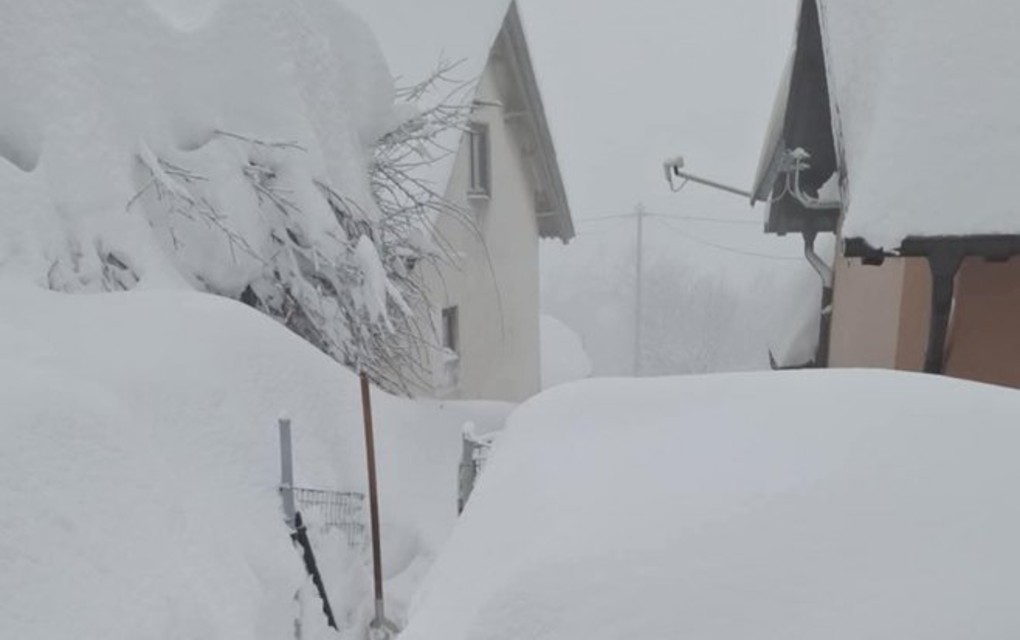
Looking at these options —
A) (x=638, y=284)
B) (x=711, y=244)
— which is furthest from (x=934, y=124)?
(x=711, y=244)

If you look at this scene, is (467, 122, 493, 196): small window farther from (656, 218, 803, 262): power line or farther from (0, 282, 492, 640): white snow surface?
(656, 218, 803, 262): power line

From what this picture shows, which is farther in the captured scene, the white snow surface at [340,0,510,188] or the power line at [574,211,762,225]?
the power line at [574,211,762,225]

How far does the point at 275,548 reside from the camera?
106 inches

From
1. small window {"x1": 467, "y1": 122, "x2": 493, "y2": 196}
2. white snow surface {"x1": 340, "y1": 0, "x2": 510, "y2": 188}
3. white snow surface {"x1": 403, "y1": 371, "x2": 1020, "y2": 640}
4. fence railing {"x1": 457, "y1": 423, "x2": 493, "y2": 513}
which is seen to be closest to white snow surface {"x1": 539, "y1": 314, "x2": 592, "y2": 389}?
small window {"x1": 467, "y1": 122, "x2": 493, "y2": 196}

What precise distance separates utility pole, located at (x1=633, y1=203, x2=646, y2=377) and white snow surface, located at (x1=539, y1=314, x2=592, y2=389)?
1156 centimetres

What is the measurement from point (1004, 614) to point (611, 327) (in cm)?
3533

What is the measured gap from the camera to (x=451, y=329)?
9.84m

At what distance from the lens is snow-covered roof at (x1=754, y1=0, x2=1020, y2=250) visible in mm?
3602

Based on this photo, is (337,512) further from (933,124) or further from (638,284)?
(638,284)

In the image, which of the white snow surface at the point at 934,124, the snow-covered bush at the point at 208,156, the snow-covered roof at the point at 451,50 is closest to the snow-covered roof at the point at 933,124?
the white snow surface at the point at 934,124

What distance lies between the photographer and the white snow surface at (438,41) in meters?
8.62

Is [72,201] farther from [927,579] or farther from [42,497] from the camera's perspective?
[927,579]

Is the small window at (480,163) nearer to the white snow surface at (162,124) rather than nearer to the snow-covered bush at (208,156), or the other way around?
the snow-covered bush at (208,156)

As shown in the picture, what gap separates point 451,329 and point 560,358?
7.25 m
